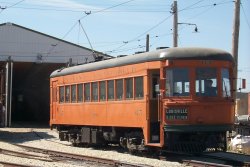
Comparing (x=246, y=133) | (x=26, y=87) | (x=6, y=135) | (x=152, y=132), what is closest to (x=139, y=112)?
(x=152, y=132)

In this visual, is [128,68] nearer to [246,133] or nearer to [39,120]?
[246,133]

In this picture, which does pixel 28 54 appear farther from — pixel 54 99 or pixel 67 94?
pixel 67 94

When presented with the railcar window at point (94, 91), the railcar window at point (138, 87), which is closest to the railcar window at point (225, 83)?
the railcar window at point (138, 87)

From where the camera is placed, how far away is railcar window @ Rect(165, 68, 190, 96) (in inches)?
605

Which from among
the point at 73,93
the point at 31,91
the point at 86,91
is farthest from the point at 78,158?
the point at 31,91

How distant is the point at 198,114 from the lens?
15.2 m

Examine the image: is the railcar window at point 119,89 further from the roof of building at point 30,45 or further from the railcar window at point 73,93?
the roof of building at point 30,45

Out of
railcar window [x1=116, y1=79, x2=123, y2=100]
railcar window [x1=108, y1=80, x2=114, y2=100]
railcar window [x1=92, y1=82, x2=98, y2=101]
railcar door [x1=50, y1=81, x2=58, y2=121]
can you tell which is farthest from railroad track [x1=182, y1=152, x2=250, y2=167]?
railcar door [x1=50, y1=81, x2=58, y2=121]

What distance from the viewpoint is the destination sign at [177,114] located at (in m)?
15.1

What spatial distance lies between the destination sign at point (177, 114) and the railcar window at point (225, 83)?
1374mm

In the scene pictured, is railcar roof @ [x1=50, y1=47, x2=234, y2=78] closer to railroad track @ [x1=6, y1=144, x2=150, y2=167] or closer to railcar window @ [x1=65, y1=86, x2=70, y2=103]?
railroad track @ [x1=6, y1=144, x2=150, y2=167]

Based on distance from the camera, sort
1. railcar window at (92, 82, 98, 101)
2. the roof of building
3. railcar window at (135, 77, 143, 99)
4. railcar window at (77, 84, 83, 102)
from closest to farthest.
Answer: railcar window at (135, 77, 143, 99) < railcar window at (92, 82, 98, 101) < railcar window at (77, 84, 83, 102) < the roof of building

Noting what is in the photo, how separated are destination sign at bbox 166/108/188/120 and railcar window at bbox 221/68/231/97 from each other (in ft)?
4.51

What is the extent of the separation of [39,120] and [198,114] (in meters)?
41.4
